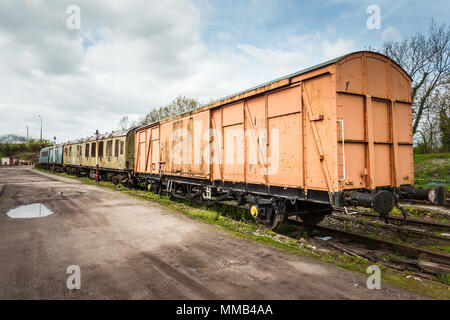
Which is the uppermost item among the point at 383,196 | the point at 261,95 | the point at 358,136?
the point at 261,95

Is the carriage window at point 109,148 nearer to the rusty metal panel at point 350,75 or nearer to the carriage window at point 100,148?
the carriage window at point 100,148

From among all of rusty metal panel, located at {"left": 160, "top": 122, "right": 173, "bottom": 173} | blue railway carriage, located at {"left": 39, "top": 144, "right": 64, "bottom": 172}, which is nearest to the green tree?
blue railway carriage, located at {"left": 39, "top": 144, "right": 64, "bottom": 172}

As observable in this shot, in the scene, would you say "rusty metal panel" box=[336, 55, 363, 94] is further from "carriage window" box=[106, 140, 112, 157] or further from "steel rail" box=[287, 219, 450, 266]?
"carriage window" box=[106, 140, 112, 157]

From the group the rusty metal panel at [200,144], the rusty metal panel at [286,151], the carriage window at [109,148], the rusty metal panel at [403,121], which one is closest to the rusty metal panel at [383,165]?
the rusty metal panel at [403,121]

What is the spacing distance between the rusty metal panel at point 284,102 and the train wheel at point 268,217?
7.87 ft

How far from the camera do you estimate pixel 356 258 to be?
16.0 feet

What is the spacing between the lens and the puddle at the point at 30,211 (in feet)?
24.4

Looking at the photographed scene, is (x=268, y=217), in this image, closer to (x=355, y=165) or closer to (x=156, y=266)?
(x=355, y=165)

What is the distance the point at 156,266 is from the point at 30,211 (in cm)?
656

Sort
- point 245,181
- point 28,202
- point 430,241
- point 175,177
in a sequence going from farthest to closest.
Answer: point 175,177 < point 28,202 < point 245,181 < point 430,241

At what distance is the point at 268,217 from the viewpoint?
645 centimetres

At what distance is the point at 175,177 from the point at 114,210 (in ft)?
9.48

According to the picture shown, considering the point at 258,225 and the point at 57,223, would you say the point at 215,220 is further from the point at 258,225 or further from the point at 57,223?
the point at 57,223

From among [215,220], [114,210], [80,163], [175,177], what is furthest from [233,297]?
[80,163]
